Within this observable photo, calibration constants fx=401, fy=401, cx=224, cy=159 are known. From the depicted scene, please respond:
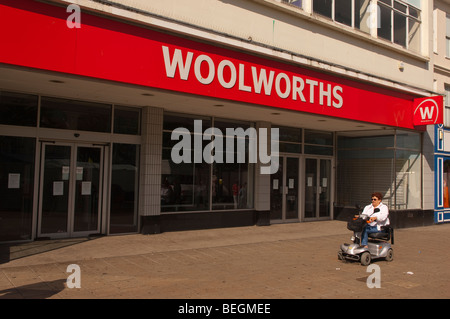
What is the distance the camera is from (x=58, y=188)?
942 centimetres

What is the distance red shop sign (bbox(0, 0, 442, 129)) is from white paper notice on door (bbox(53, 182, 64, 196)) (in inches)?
128

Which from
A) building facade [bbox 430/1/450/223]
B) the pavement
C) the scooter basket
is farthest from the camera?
building facade [bbox 430/1/450/223]

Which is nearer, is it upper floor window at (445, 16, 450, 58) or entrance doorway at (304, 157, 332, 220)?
entrance doorway at (304, 157, 332, 220)

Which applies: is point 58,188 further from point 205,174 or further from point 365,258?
point 365,258

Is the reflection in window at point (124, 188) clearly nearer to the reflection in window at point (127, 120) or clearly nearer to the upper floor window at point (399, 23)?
the reflection in window at point (127, 120)

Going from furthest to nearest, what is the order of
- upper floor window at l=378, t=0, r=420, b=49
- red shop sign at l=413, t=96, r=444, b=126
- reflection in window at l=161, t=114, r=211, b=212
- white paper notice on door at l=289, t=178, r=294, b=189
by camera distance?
1. upper floor window at l=378, t=0, r=420, b=49
2. white paper notice on door at l=289, t=178, r=294, b=189
3. red shop sign at l=413, t=96, r=444, b=126
4. reflection in window at l=161, t=114, r=211, b=212

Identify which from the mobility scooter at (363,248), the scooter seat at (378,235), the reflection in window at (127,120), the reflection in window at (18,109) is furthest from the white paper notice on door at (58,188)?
the scooter seat at (378,235)

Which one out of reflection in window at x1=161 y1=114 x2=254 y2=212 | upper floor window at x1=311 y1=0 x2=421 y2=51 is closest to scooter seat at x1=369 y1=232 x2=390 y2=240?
reflection in window at x1=161 y1=114 x2=254 y2=212

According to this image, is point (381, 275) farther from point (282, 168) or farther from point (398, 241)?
point (282, 168)

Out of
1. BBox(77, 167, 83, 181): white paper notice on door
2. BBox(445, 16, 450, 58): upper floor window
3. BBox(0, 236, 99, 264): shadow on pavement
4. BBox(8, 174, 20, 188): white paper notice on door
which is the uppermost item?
BBox(445, 16, 450, 58): upper floor window

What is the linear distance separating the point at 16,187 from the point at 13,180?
17cm

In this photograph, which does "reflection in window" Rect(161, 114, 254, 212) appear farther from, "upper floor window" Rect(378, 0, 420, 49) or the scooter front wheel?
"upper floor window" Rect(378, 0, 420, 49)

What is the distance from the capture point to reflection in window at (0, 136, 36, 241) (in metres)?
8.71

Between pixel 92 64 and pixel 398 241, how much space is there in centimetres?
921
